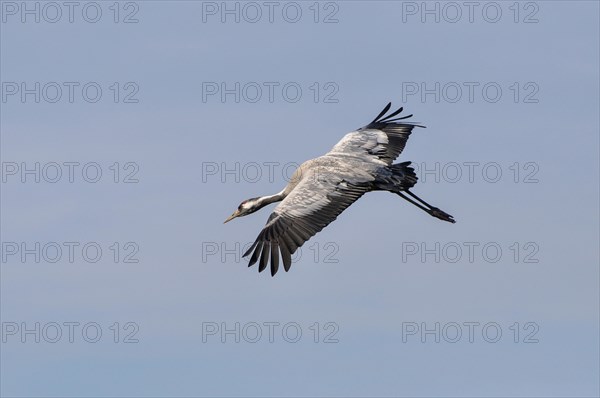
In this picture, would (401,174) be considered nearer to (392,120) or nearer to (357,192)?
(357,192)

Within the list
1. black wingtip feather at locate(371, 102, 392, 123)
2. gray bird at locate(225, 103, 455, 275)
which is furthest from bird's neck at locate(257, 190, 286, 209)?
black wingtip feather at locate(371, 102, 392, 123)

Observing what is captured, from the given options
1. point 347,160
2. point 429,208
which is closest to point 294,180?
point 347,160

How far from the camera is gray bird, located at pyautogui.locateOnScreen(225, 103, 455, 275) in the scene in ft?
116

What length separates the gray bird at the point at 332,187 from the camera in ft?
116

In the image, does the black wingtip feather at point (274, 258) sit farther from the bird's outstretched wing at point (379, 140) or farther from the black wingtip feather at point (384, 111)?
the black wingtip feather at point (384, 111)

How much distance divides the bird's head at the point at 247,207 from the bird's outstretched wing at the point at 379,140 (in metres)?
2.41

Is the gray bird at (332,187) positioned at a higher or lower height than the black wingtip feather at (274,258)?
higher

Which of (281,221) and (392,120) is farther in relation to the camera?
(392,120)

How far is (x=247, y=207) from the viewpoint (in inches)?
1594

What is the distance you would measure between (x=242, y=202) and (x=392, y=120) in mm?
5807

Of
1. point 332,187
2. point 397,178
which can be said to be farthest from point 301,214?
point 397,178

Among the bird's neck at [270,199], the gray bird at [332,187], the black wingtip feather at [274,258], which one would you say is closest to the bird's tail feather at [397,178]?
the gray bird at [332,187]

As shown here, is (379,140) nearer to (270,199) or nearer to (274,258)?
(270,199)

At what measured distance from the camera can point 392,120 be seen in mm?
43844
